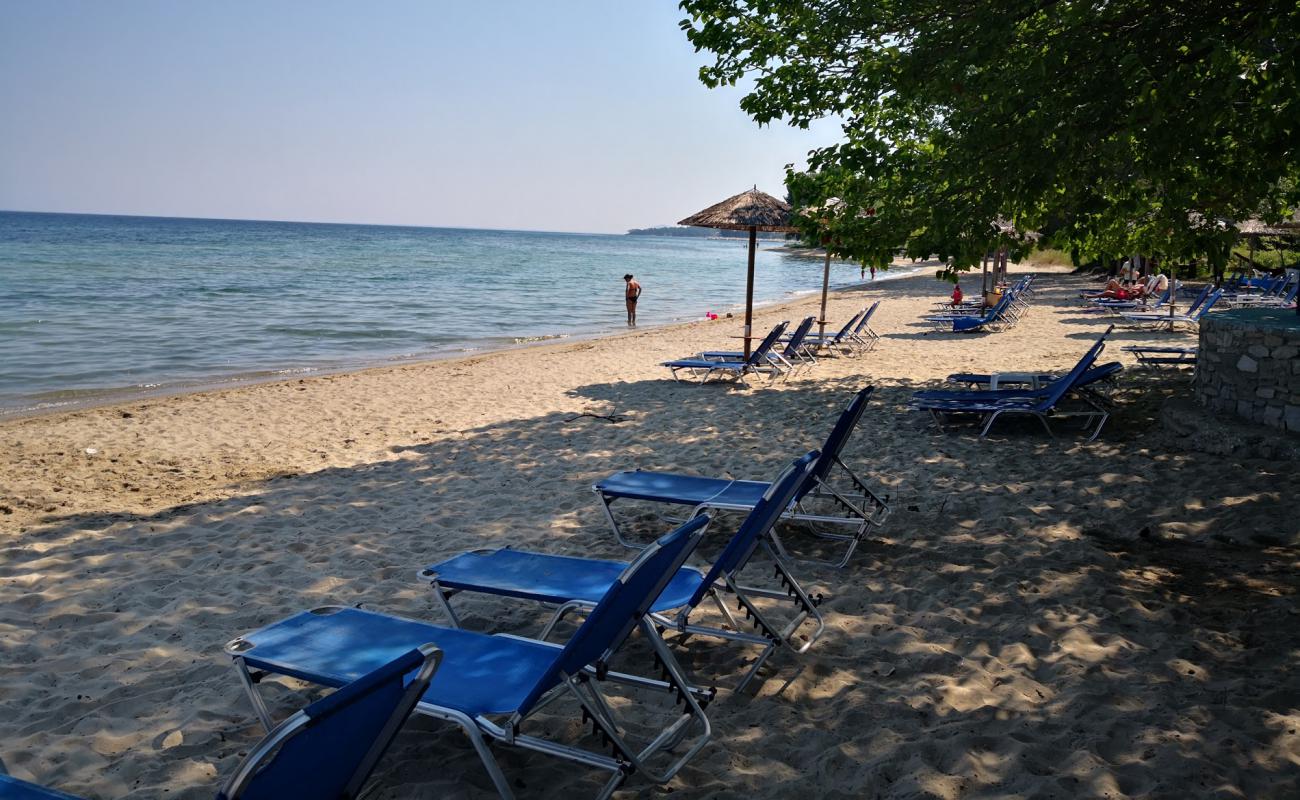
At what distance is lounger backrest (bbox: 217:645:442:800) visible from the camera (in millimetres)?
1774

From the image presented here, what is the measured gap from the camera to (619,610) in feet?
8.57

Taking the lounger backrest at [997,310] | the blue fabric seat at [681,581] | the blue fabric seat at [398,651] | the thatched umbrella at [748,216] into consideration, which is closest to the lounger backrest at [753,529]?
the blue fabric seat at [681,581]

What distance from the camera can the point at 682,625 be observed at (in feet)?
10.8

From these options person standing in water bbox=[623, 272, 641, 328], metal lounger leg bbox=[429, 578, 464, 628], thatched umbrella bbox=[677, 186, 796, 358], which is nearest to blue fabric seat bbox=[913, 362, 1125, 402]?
thatched umbrella bbox=[677, 186, 796, 358]

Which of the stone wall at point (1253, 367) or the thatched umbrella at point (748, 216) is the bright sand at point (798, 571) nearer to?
the stone wall at point (1253, 367)

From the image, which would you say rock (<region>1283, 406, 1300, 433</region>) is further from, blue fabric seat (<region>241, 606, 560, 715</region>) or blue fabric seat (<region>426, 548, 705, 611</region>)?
blue fabric seat (<region>241, 606, 560, 715</region>)

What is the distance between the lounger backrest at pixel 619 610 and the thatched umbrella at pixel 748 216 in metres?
9.14

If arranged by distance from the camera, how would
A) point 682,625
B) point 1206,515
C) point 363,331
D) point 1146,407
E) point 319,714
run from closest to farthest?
point 319,714 → point 682,625 → point 1206,515 → point 1146,407 → point 363,331

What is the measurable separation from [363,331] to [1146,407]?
56.2 feet

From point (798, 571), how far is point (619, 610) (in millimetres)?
2285

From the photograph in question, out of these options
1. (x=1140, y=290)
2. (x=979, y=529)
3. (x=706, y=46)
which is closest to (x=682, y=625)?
(x=979, y=529)

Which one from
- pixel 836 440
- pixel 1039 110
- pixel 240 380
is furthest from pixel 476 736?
pixel 240 380

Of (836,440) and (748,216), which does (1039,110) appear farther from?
(748,216)

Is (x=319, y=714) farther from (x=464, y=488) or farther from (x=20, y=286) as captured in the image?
(x=20, y=286)
